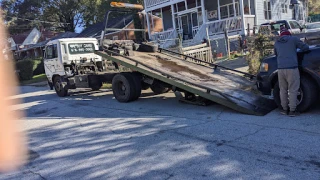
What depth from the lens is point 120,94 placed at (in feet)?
31.4

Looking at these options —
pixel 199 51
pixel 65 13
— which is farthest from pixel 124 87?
pixel 65 13

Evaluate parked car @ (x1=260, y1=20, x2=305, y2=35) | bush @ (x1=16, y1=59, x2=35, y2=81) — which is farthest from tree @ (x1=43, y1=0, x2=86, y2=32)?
parked car @ (x1=260, y1=20, x2=305, y2=35)

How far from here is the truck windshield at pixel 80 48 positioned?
12500 millimetres

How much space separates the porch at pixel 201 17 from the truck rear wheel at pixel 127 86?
12.4m

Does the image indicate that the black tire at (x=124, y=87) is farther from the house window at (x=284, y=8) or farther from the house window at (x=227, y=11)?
the house window at (x=284, y=8)

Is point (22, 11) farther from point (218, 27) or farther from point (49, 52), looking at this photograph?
point (49, 52)

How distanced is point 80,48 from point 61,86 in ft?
5.68

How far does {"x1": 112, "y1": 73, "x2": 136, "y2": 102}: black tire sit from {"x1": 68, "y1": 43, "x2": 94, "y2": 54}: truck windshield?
3729mm

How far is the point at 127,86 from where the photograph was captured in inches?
362

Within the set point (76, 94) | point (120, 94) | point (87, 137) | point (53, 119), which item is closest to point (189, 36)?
point (76, 94)

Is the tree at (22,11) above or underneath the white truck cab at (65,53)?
above

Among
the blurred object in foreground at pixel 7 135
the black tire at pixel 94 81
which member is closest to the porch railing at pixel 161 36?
the black tire at pixel 94 81

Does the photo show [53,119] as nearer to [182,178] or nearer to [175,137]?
[175,137]

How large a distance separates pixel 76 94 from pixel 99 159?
8868mm
